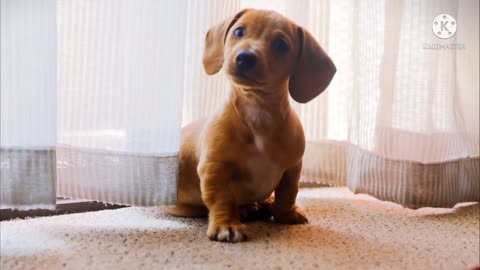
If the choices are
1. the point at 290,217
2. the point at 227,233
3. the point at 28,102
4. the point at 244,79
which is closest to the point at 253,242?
the point at 227,233

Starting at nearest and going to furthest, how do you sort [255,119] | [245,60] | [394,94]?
[245,60]
[255,119]
[394,94]

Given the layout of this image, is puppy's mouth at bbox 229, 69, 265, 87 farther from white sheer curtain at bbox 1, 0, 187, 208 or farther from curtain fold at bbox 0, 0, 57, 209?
curtain fold at bbox 0, 0, 57, 209

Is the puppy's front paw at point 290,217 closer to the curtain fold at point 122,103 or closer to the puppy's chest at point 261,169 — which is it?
the puppy's chest at point 261,169

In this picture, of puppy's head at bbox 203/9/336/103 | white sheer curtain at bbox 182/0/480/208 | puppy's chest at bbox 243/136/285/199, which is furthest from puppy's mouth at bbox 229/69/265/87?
white sheer curtain at bbox 182/0/480/208

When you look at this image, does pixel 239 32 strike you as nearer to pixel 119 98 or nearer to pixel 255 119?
pixel 255 119

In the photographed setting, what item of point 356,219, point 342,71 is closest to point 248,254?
point 356,219

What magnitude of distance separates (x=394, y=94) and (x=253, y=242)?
52cm

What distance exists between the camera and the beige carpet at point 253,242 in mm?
788

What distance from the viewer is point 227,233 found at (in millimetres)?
903

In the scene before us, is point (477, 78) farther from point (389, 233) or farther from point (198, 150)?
point (198, 150)

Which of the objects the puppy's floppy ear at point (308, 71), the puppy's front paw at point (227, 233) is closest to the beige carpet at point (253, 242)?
the puppy's front paw at point (227, 233)

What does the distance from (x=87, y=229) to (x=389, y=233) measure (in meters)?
0.57

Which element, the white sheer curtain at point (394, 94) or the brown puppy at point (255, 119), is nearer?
the brown puppy at point (255, 119)

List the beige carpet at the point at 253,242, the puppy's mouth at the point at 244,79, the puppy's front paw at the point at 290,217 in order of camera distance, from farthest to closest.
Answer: the puppy's front paw at the point at 290,217
the puppy's mouth at the point at 244,79
the beige carpet at the point at 253,242
